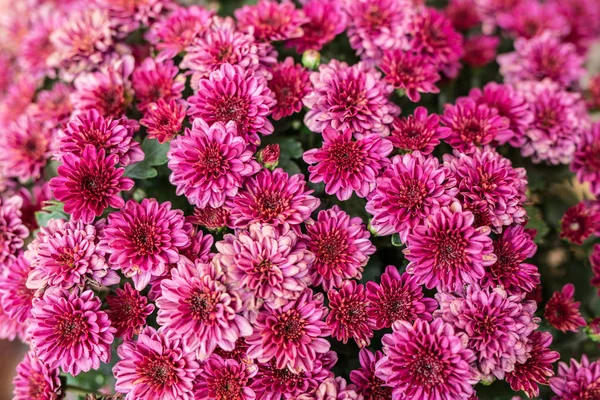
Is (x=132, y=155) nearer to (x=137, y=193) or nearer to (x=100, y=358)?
(x=137, y=193)

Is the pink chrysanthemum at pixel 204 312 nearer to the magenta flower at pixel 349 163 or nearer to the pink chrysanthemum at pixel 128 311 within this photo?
the pink chrysanthemum at pixel 128 311

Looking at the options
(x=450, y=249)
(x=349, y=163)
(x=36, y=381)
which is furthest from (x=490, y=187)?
(x=36, y=381)

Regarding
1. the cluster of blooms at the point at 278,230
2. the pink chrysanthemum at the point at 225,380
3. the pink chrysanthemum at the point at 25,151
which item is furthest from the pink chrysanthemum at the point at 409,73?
the pink chrysanthemum at the point at 25,151

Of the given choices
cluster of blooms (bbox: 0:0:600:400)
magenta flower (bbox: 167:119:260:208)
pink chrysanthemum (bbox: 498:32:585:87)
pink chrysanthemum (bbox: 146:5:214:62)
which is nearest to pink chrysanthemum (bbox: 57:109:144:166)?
cluster of blooms (bbox: 0:0:600:400)

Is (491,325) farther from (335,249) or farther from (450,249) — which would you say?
(335,249)

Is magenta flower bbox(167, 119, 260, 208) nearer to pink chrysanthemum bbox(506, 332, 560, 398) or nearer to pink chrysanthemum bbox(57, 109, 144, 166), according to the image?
pink chrysanthemum bbox(57, 109, 144, 166)

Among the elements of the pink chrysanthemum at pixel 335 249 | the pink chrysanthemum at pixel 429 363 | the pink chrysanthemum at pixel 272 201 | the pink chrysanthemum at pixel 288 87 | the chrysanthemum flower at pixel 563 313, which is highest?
the pink chrysanthemum at pixel 288 87
